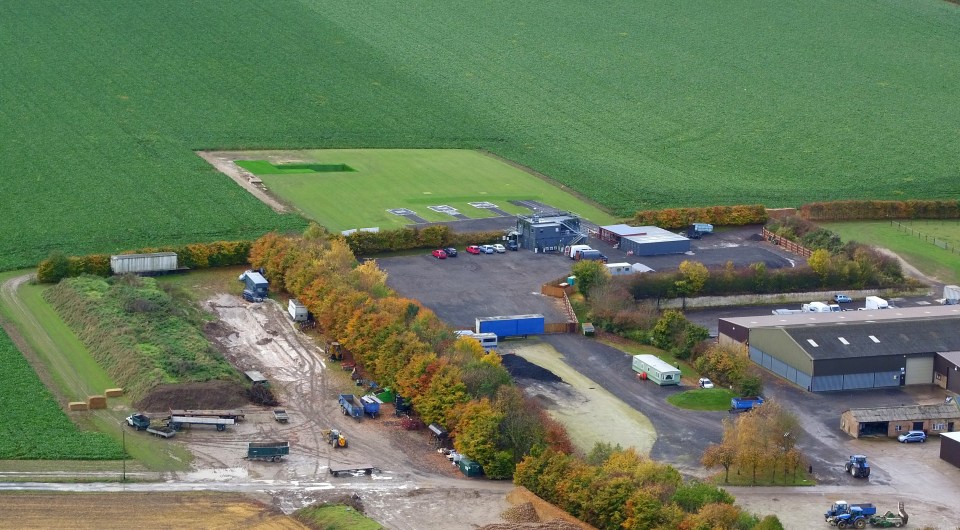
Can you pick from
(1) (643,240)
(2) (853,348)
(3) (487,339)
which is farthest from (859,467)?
(1) (643,240)

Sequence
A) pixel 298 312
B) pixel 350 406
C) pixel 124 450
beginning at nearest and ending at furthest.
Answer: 1. pixel 124 450
2. pixel 350 406
3. pixel 298 312

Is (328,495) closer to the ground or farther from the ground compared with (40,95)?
closer to the ground

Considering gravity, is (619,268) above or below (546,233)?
below

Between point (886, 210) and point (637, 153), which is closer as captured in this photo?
point (886, 210)

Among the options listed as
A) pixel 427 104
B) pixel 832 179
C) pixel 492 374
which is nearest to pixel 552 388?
pixel 492 374

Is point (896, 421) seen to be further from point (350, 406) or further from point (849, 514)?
point (350, 406)

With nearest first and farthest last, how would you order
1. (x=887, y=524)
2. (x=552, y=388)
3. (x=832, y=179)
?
(x=887, y=524)
(x=552, y=388)
(x=832, y=179)

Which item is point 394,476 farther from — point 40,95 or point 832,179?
point 40,95
